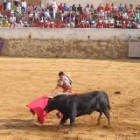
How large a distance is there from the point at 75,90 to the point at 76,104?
6829 millimetres

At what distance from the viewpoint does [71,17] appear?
29172 mm

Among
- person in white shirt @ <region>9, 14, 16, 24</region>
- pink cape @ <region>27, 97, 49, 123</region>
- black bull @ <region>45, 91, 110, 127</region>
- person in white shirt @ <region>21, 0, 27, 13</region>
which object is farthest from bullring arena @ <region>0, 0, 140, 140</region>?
person in white shirt @ <region>21, 0, 27, 13</region>

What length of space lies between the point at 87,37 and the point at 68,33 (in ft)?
3.67

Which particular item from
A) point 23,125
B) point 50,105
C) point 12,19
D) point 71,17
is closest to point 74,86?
point 23,125

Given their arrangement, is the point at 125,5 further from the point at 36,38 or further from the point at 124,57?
the point at 36,38

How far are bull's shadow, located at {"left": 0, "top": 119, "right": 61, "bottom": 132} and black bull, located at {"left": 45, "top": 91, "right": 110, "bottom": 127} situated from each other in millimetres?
480

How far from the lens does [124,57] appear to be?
93.2 ft

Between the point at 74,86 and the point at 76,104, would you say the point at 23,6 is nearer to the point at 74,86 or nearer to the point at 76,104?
the point at 74,86

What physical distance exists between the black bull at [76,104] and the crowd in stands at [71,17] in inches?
644

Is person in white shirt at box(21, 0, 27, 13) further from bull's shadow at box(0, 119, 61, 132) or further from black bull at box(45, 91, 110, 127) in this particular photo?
black bull at box(45, 91, 110, 127)

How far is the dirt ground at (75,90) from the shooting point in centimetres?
1220

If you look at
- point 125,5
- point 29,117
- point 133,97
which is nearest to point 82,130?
point 29,117

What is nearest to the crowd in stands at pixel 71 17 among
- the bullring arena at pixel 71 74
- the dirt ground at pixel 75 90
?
the bullring arena at pixel 71 74

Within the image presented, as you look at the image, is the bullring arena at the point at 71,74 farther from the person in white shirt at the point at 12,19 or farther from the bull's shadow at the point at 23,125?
the person in white shirt at the point at 12,19
